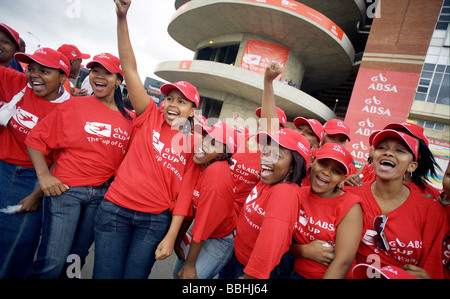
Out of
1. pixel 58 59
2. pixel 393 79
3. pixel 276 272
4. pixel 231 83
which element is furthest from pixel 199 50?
pixel 276 272

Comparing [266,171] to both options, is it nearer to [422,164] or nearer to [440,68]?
[422,164]

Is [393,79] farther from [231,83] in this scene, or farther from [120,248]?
[120,248]

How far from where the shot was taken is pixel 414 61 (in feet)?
35.9

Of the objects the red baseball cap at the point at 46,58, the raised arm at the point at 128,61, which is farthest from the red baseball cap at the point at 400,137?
the red baseball cap at the point at 46,58

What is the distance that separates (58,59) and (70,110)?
0.51 meters

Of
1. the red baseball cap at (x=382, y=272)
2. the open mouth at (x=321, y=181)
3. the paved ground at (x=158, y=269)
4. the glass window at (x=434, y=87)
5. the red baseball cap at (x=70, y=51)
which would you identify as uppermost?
the glass window at (x=434, y=87)

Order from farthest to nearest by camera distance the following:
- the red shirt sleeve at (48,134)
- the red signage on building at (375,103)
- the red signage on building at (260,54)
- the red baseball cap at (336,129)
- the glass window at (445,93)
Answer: the glass window at (445,93)
the red signage on building at (260,54)
the red signage on building at (375,103)
the red baseball cap at (336,129)
the red shirt sleeve at (48,134)

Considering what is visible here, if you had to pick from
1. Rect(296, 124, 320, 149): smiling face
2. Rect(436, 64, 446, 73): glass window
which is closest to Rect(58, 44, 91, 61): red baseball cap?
Rect(296, 124, 320, 149): smiling face

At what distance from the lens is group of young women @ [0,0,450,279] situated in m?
1.40

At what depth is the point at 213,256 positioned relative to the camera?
1783 millimetres

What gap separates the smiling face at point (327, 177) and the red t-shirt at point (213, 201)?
70 centimetres

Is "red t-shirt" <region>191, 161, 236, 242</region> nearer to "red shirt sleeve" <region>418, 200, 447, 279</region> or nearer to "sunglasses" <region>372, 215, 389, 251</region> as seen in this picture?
"sunglasses" <region>372, 215, 389, 251</region>

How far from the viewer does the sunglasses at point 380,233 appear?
1449 millimetres

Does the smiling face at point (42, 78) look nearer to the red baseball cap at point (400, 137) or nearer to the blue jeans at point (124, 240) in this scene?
the blue jeans at point (124, 240)
